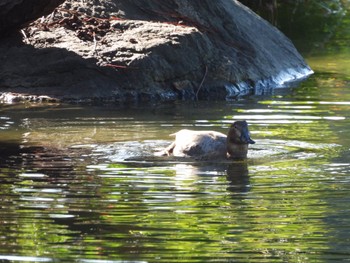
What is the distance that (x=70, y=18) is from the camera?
15922 mm

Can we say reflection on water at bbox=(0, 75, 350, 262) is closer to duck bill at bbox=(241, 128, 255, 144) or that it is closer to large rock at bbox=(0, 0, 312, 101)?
duck bill at bbox=(241, 128, 255, 144)

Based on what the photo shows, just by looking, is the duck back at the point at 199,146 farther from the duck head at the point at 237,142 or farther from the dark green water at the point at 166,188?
the dark green water at the point at 166,188

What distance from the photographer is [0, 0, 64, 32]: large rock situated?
1455 cm

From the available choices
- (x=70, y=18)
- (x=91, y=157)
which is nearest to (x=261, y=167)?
(x=91, y=157)

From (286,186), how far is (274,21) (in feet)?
44.5

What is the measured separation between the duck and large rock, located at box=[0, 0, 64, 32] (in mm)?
4641

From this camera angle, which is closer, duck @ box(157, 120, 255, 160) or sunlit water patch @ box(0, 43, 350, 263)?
sunlit water patch @ box(0, 43, 350, 263)

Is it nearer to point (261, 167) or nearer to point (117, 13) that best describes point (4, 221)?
point (261, 167)

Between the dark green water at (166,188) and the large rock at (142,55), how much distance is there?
968 mm

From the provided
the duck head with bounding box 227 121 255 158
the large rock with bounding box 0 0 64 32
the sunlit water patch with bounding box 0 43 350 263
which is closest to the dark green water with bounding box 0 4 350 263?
the sunlit water patch with bounding box 0 43 350 263

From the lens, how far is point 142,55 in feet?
49.1

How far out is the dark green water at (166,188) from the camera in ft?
22.3

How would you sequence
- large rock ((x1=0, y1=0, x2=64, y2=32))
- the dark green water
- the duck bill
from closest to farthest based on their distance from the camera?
the dark green water → the duck bill → large rock ((x1=0, y1=0, x2=64, y2=32))

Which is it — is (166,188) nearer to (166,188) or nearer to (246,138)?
(166,188)
